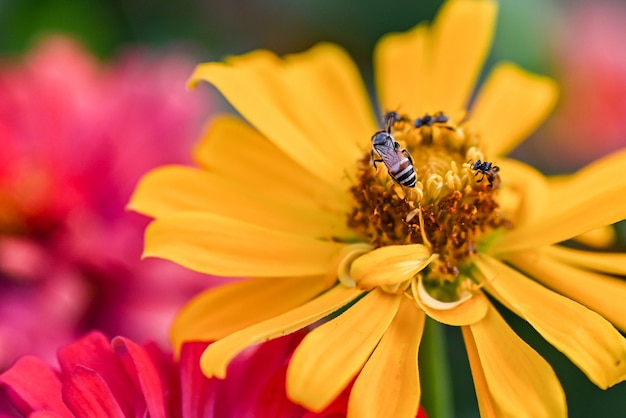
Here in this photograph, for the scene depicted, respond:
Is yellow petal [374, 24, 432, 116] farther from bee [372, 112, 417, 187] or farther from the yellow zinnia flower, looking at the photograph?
bee [372, 112, 417, 187]

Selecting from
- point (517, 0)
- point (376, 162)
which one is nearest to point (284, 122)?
point (376, 162)

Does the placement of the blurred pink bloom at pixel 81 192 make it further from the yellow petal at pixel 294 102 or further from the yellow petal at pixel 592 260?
the yellow petal at pixel 592 260

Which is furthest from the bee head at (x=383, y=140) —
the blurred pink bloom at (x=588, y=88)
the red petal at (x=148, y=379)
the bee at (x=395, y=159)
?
the blurred pink bloom at (x=588, y=88)

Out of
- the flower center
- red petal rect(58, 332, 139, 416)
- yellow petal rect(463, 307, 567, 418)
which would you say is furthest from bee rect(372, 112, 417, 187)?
red petal rect(58, 332, 139, 416)

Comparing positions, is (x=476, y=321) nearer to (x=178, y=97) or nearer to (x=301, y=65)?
(x=301, y=65)

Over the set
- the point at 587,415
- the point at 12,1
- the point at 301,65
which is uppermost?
the point at 12,1
